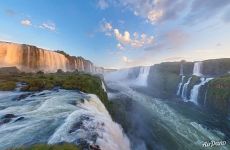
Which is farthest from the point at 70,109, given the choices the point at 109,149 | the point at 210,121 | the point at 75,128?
the point at 210,121

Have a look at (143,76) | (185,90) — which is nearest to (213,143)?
(185,90)

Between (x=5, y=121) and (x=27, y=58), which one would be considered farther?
(x=27, y=58)

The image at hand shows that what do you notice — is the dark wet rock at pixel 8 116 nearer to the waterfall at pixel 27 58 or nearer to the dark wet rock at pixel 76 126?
the dark wet rock at pixel 76 126

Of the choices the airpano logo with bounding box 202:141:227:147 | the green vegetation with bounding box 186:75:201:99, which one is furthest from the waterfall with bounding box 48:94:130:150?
the green vegetation with bounding box 186:75:201:99

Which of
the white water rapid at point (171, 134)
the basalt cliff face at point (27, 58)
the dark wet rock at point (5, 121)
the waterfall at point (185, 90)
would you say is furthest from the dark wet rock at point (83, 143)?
the basalt cliff face at point (27, 58)

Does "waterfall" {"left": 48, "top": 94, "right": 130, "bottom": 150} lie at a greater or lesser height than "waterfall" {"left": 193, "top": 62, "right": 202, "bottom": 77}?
lesser

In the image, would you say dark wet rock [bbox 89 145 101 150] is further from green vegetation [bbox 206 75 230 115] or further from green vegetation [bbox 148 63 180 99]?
green vegetation [bbox 148 63 180 99]

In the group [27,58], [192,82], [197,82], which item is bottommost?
[192,82]

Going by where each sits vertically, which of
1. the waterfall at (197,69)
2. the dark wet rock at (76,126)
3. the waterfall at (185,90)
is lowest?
the waterfall at (185,90)

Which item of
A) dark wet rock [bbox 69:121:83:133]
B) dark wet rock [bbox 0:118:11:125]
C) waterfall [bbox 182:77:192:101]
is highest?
dark wet rock [bbox 69:121:83:133]

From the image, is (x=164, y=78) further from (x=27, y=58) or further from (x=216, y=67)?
(x=27, y=58)
